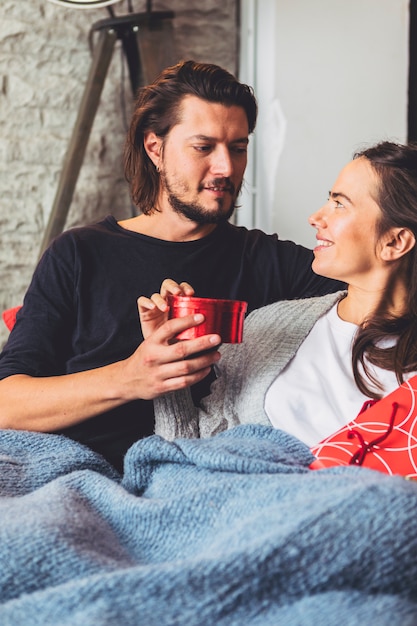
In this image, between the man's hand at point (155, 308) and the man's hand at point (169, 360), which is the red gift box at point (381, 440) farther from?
the man's hand at point (155, 308)

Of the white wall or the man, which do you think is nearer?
the man

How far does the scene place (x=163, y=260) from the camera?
185 cm

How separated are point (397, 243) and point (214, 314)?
1.70ft

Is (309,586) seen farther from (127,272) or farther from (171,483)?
(127,272)

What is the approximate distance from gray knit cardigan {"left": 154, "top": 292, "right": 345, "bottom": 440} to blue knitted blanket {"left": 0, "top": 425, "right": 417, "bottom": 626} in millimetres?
403

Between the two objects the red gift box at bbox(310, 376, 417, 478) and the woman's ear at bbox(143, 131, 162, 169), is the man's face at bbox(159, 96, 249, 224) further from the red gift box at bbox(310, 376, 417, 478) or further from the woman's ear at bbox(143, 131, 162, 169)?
the red gift box at bbox(310, 376, 417, 478)

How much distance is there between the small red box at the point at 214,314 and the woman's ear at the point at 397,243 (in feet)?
1.43

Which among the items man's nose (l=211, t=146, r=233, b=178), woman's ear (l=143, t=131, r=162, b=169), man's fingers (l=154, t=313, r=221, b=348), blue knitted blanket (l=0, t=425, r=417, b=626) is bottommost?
blue knitted blanket (l=0, t=425, r=417, b=626)

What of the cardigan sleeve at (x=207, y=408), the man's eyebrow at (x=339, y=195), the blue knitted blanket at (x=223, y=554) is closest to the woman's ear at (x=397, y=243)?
the man's eyebrow at (x=339, y=195)

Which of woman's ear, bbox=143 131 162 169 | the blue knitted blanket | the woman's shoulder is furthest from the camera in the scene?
woman's ear, bbox=143 131 162 169

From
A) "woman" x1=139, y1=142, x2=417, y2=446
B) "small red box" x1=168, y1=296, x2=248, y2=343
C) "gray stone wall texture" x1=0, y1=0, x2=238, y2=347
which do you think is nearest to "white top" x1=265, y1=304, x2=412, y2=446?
"woman" x1=139, y1=142, x2=417, y2=446

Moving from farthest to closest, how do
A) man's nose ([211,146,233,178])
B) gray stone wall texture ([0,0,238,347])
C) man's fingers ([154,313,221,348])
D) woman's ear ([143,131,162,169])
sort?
gray stone wall texture ([0,0,238,347]), woman's ear ([143,131,162,169]), man's nose ([211,146,233,178]), man's fingers ([154,313,221,348])

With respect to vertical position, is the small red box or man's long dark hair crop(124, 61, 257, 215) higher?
man's long dark hair crop(124, 61, 257, 215)

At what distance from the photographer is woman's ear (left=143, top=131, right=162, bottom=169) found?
2029 mm
